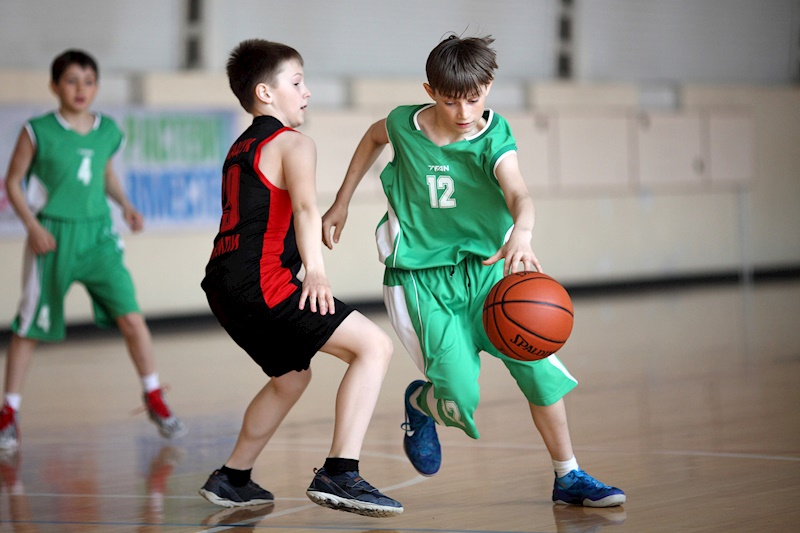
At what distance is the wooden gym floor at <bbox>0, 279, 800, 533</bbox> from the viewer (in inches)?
119

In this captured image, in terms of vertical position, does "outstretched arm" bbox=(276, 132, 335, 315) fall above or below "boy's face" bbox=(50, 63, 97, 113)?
below

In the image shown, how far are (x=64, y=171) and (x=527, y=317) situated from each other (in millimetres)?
2689

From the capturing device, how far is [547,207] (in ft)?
38.8

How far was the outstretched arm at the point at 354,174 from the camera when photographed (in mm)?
3277

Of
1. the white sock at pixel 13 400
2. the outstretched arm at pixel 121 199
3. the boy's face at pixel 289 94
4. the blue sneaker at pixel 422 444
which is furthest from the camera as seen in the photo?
the outstretched arm at pixel 121 199

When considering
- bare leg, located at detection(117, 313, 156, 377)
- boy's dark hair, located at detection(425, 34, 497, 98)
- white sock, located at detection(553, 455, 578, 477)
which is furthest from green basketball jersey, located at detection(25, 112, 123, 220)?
white sock, located at detection(553, 455, 578, 477)

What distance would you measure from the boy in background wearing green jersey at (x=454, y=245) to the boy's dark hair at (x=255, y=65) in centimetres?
36

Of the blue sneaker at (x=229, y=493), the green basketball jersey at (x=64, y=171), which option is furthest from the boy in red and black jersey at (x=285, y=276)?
the green basketball jersey at (x=64, y=171)

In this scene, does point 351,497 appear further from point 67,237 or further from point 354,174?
point 67,237

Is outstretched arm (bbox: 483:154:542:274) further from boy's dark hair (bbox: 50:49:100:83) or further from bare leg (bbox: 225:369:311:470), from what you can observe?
boy's dark hair (bbox: 50:49:100:83)

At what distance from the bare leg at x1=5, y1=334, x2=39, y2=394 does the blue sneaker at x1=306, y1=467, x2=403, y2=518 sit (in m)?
2.23

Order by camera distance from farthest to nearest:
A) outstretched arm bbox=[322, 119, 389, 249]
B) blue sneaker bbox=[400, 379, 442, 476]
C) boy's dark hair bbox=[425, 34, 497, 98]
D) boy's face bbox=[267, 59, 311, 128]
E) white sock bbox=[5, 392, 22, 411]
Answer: white sock bbox=[5, 392, 22, 411], blue sneaker bbox=[400, 379, 442, 476], outstretched arm bbox=[322, 119, 389, 249], boy's face bbox=[267, 59, 311, 128], boy's dark hair bbox=[425, 34, 497, 98]

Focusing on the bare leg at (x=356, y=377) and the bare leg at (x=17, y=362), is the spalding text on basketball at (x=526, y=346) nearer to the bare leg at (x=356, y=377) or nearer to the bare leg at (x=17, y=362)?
the bare leg at (x=356, y=377)

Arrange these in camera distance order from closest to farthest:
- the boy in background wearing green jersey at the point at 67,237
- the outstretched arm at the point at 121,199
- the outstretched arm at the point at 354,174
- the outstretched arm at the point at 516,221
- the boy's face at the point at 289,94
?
the outstretched arm at the point at 516,221
the boy's face at the point at 289,94
the outstretched arm at the point at 354,174
the boy in background wearing green jersey at the point at 67,237
the outstretched arm at the point at 121,199
